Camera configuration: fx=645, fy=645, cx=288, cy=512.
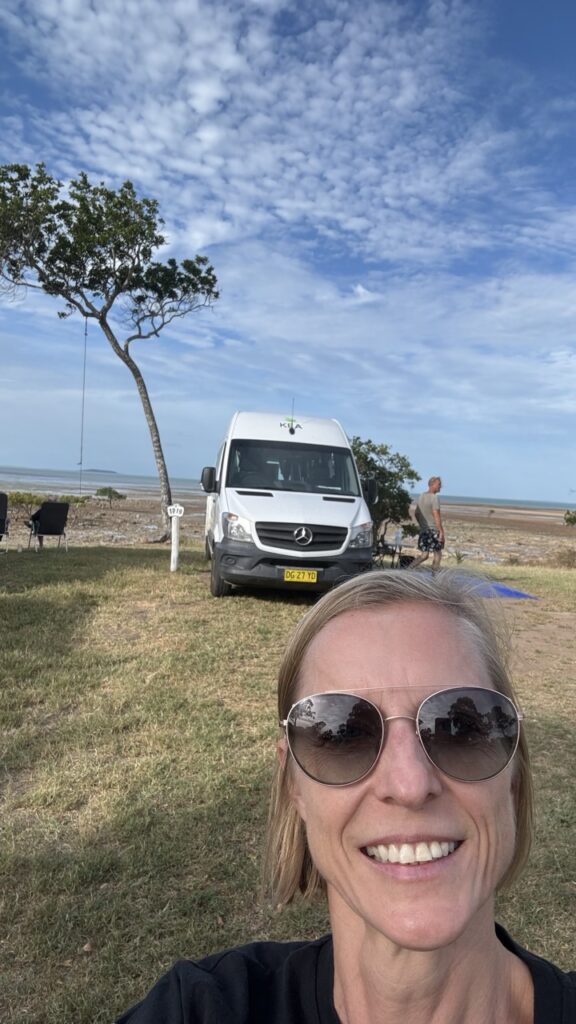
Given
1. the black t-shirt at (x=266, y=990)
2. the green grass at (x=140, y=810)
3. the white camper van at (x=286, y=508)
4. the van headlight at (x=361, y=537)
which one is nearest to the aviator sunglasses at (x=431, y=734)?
the black t-shirt at (x=266, y=990)

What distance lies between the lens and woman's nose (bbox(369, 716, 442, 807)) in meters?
1.05

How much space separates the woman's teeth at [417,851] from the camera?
1.03 m

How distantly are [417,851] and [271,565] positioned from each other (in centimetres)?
671

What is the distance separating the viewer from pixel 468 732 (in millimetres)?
1126

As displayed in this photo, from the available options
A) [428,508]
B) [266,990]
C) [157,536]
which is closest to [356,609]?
[266,990]

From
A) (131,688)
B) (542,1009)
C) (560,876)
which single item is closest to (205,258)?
(131,688)

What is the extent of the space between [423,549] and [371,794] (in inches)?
454

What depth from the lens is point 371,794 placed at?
1.09 meters

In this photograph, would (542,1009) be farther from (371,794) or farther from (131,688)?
(131,688)

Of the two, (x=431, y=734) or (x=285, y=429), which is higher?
(x=285, y=429)

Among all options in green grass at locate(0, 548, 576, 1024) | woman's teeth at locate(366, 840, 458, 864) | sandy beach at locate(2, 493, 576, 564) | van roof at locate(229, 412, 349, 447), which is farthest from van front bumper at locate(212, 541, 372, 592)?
sandy beach at locate(2, 493, 576, 564)

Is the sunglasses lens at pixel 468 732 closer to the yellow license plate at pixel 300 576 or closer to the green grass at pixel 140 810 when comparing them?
the green grass at pixel 140 810

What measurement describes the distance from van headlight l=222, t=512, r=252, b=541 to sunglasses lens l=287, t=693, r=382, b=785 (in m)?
6.51

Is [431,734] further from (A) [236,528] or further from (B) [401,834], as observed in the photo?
(A) [236,528]
